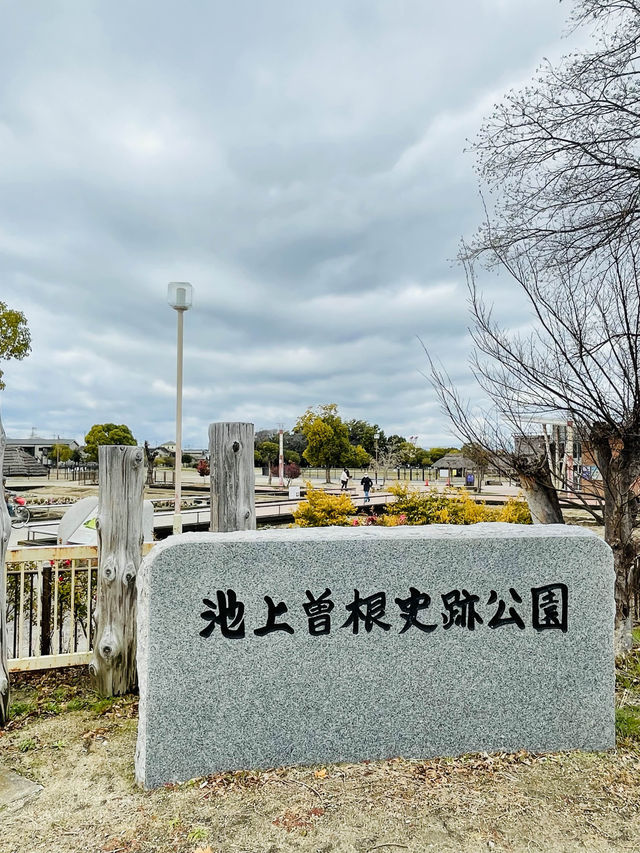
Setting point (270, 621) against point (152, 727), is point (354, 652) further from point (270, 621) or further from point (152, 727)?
point (152, 727)

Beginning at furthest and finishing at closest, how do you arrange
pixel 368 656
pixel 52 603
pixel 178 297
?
pixel 178 297 → pixel 52 603 → pixel 368 656

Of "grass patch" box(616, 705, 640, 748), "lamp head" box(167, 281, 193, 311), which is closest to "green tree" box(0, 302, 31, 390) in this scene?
"lamp head" box(167, 281, 193, 311)

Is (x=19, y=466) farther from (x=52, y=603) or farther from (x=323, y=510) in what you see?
(x=52, y=603)

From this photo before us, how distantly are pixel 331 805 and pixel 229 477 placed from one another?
2.11 metres

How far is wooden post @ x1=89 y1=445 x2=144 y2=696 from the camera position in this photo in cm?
387

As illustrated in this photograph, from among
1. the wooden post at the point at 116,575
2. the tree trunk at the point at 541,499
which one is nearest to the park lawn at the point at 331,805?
the wooden post at the point at 116,575

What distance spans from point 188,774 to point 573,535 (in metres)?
2.58

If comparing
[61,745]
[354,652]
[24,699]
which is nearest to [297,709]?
Result: [354,652]

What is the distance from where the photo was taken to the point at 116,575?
390 cm

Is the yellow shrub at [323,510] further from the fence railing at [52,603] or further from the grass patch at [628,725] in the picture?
the grass patch at [628,725]

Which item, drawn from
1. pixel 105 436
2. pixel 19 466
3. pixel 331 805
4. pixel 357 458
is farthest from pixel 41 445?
pixel 331 805

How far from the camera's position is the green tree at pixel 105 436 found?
4828 cm

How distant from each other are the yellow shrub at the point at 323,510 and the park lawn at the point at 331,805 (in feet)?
21.3

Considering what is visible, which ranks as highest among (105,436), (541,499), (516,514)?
(105,436)
